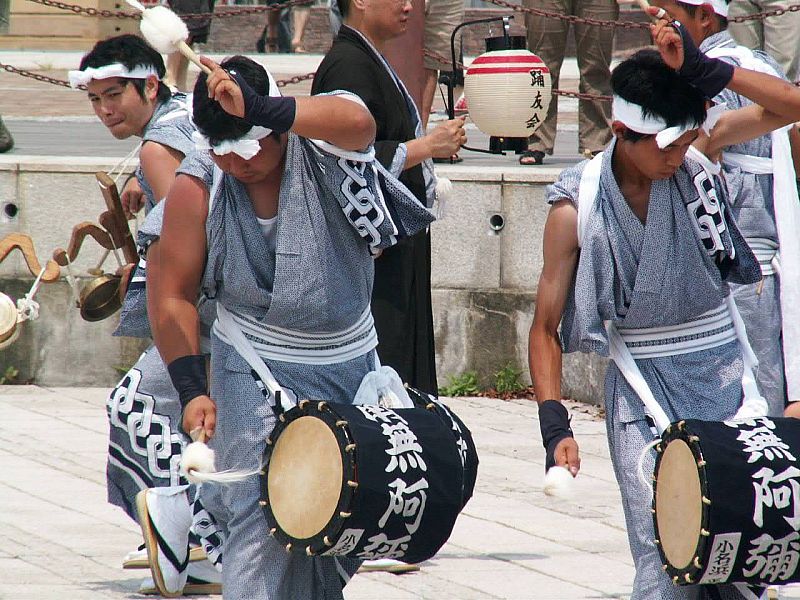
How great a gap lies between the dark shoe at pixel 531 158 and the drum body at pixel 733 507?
15.3ft

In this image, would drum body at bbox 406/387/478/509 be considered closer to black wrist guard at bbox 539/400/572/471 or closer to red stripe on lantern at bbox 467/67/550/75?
black wrist guard at bbox 539/400/572/471

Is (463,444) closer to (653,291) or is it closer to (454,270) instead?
(653,291)

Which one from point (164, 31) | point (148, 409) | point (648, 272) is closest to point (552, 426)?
point (648, 272)

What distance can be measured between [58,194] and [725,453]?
514 centimetres

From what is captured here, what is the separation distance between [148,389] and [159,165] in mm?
713

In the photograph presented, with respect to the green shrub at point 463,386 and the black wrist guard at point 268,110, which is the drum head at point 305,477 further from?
the green shrub at point 463,386

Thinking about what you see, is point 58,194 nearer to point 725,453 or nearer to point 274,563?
point 274,563

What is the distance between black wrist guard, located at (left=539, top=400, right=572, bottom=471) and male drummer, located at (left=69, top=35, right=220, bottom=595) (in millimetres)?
1258

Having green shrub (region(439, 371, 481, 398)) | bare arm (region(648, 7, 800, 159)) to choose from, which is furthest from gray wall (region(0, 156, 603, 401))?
bare arm (region(648, 7, 800, 159))

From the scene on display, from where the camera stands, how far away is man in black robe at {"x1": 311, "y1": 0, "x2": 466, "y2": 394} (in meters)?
4.64

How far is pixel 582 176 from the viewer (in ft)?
Answer: 12.4

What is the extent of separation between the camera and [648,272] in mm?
3674

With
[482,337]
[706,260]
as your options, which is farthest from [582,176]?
[482,337]

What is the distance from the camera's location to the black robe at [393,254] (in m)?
4.76
